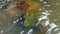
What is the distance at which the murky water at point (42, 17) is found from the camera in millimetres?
981

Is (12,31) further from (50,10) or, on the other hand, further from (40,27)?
(50,10)

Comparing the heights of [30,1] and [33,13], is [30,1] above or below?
above

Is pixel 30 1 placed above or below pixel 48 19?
above

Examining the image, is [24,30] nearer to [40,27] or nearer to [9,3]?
[40,27]

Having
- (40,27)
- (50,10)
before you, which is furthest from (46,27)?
(50,10)

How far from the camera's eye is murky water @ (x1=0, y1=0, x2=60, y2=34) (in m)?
0.98

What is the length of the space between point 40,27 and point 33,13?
11cm

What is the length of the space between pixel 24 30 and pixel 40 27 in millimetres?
90

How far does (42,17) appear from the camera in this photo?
3.40 ft

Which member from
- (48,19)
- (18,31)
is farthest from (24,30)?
(48,19)

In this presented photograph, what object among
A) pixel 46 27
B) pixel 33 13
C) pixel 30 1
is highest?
pixel 30 1

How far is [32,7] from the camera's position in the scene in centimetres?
110

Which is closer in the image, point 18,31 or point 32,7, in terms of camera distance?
point 18,31

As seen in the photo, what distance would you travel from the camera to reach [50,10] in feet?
3.56
